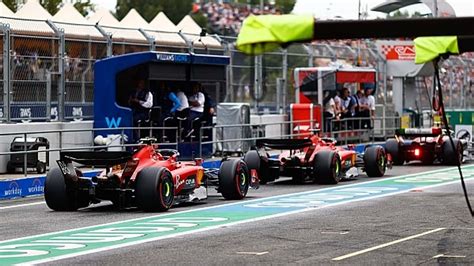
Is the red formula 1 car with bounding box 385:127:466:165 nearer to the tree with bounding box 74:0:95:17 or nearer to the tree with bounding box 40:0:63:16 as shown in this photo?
the tree with bounding box 40:0:63:16

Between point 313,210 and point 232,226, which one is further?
point 313,210

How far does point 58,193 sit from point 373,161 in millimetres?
10277

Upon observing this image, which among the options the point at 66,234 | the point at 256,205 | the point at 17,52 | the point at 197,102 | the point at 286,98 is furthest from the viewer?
the point at 286,98

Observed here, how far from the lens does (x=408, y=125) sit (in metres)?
44.2

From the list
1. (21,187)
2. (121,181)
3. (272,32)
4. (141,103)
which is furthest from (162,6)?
(272,32)

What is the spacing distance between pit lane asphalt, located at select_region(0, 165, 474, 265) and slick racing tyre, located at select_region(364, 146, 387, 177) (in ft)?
17.4

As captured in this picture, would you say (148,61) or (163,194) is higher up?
(148,61)

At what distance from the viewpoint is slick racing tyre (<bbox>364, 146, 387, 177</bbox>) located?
91.6 ft

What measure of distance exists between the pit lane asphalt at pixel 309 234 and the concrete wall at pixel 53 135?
3936 mm

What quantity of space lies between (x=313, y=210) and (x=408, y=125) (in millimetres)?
24709

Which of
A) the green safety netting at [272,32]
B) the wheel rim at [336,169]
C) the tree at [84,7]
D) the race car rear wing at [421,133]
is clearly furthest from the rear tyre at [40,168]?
the tree at [84,7]

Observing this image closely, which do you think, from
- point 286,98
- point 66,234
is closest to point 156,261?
point 66,234

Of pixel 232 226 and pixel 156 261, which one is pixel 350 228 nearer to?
pixel 232 226

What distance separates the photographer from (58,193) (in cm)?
1952
